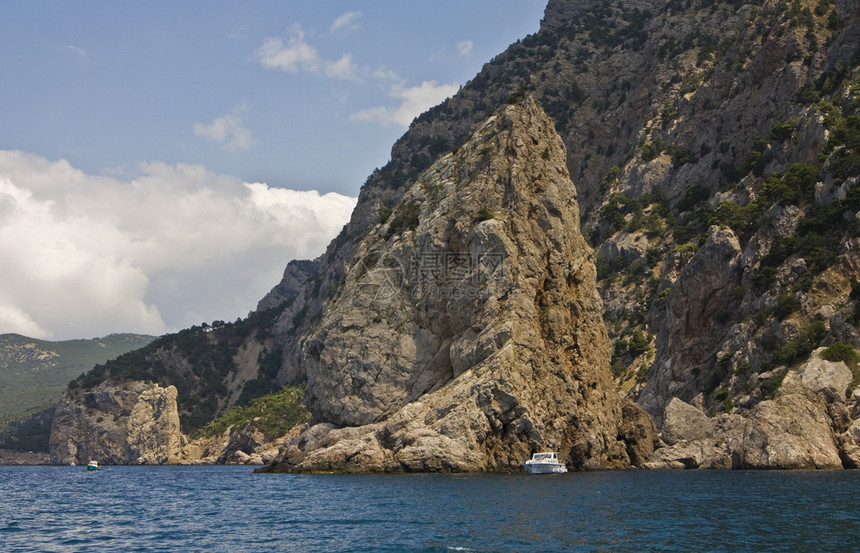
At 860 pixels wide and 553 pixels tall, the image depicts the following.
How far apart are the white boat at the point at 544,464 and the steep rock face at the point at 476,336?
278 cm

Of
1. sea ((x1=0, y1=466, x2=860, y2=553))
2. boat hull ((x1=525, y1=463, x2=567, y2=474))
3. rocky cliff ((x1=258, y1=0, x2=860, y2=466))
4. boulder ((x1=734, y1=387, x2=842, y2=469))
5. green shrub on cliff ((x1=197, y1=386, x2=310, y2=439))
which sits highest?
rocky cliff ((x1=258, y1=0, x2=860, y2=466))

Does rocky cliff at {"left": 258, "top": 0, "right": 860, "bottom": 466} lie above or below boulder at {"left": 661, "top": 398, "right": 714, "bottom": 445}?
above

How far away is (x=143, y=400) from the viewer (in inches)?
5797

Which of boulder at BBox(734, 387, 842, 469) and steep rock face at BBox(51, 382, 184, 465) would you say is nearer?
boulder at BBox(734, 387, 842, 469)

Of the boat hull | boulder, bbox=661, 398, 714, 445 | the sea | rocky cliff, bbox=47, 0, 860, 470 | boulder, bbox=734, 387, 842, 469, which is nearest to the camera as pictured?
the sea

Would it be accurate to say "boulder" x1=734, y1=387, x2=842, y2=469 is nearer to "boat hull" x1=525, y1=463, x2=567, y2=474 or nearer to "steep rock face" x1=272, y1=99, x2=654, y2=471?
"steep rock face" x1=272, y1=99, x2=654, y2=471

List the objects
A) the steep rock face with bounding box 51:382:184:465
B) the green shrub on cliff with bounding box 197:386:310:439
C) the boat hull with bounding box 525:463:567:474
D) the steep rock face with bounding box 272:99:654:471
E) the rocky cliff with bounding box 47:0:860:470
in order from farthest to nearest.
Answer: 1. the steep rock face with bounding box 51:382:184:465
2. the green shrub on cliff with bounding box 197:386:310:439
3. the rocky cliff with bounding box 47:0:860:470
4. the steep rock face with bounding box 272:99:654:471
5. the boat hull with bounding box 525:463:567:474

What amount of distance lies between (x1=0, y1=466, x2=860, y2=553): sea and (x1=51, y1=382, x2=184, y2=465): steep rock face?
90.5m

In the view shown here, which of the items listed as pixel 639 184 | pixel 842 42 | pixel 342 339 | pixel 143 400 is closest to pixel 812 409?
pixel 342 339

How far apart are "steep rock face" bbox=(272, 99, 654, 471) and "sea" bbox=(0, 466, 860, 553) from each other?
21.0ft

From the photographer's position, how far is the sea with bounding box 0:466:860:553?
28.8 m

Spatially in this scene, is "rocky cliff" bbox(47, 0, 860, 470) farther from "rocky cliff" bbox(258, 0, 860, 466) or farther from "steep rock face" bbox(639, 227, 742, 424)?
"rocky cliff" bbox(258, 0, 860, 466)

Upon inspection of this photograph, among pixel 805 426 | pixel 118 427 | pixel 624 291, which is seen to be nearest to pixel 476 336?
pixel 805 426

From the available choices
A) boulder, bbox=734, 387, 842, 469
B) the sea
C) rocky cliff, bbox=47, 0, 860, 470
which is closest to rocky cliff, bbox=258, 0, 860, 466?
rocky cliff, bbox=47, 0, 860, 470
